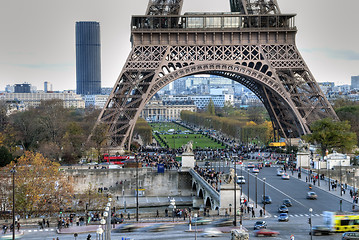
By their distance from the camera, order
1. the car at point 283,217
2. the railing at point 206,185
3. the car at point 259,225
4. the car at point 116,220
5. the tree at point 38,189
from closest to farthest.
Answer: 1. the car at point 259,225
2. the car at point 283,217
3. the car at point 116,220
4. the railing at point 206,185
5. the tree at point 38,189

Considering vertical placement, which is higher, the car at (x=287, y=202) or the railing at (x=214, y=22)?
the railing at (x=214, y=22)

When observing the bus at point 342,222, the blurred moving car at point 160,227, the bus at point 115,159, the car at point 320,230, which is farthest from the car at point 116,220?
the bus at point 115,159

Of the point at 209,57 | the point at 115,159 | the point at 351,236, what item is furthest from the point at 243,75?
the point at 351,236

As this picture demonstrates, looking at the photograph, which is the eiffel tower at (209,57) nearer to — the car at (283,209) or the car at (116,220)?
the car at (116,220)

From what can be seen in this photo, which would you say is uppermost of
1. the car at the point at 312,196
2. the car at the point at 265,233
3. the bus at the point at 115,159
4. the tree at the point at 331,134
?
the tree at the point at 331,134

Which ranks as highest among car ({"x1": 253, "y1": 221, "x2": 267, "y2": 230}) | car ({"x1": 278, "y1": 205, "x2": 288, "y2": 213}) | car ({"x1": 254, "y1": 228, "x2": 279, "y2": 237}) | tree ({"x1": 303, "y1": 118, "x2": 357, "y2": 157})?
tree ({"x1": 303, "y1": 118, "x2": 357, "y2": 157})

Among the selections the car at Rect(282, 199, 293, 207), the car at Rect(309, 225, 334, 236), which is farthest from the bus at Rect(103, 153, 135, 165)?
the car at Rect(309, 225, 334, 236)

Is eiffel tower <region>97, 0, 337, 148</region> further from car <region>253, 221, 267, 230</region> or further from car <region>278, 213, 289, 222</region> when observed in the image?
car <region>253, 221, 267, 230</region>
